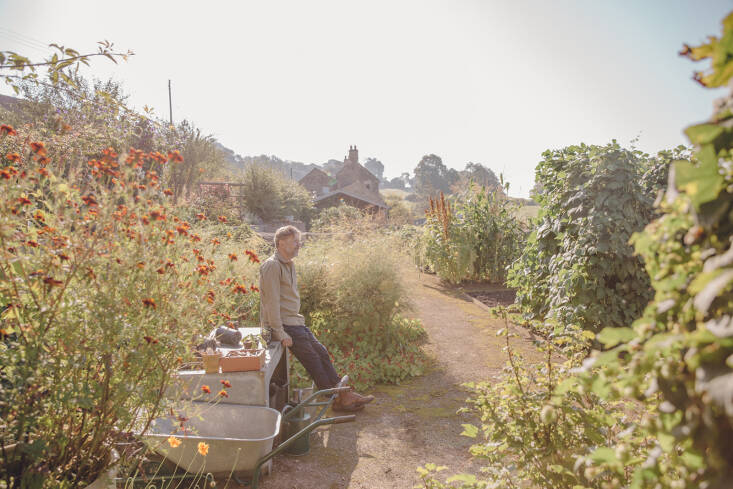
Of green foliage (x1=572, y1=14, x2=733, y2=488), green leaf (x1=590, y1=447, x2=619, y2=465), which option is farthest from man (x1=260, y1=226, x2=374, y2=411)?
green foliage (x1=572, y1=14, x2=733, y2=488)

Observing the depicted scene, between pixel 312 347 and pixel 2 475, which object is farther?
pixel 312 347

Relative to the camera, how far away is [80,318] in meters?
1.59

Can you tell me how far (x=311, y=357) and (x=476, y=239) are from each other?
22.5ft

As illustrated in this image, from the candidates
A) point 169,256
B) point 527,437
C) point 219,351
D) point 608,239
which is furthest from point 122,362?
point 608,239

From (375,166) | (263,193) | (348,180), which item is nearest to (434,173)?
(348,180)

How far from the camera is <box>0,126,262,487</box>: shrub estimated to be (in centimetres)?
147

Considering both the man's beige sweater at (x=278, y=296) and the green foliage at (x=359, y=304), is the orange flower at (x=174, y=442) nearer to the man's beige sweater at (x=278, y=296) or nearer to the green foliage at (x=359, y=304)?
Answer: the man's beige sweater at (x=278, y=296)

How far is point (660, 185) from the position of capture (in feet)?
15.5

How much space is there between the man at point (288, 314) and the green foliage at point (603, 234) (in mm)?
2606

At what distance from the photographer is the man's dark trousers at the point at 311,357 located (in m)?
3.86

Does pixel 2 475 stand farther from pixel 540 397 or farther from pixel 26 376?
pixel 540 397

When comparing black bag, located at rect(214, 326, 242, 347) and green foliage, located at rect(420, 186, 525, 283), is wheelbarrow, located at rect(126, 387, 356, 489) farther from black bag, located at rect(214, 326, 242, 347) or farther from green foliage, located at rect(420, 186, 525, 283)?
green foliage, located at rect(420, 186, 525, 283)

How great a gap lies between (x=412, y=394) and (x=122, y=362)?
3545 mm

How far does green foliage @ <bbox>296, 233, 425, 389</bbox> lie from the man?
124cm
